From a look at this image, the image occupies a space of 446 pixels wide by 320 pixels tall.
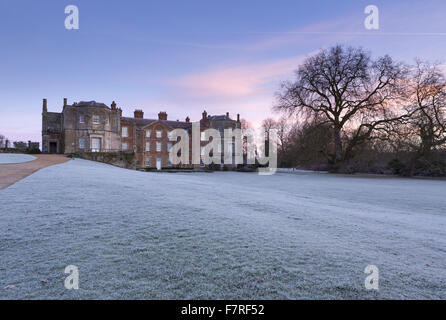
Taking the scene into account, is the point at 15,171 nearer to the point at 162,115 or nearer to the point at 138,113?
the point at 138,113

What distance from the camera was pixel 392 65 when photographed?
91.5ft

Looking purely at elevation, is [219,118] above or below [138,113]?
below

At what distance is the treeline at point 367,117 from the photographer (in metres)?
26.3

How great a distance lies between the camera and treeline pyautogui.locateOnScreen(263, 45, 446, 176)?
1035 inches

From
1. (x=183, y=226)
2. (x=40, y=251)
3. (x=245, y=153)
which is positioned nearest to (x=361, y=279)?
(x=183, y=226)

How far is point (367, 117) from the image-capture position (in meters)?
27.7

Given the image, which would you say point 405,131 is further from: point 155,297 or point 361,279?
point 155,297

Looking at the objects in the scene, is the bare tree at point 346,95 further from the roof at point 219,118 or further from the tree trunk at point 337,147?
the roof at point 219,118

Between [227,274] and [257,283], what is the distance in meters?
0.35

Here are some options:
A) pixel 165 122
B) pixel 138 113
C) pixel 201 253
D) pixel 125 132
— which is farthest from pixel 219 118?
pixel 201 253
